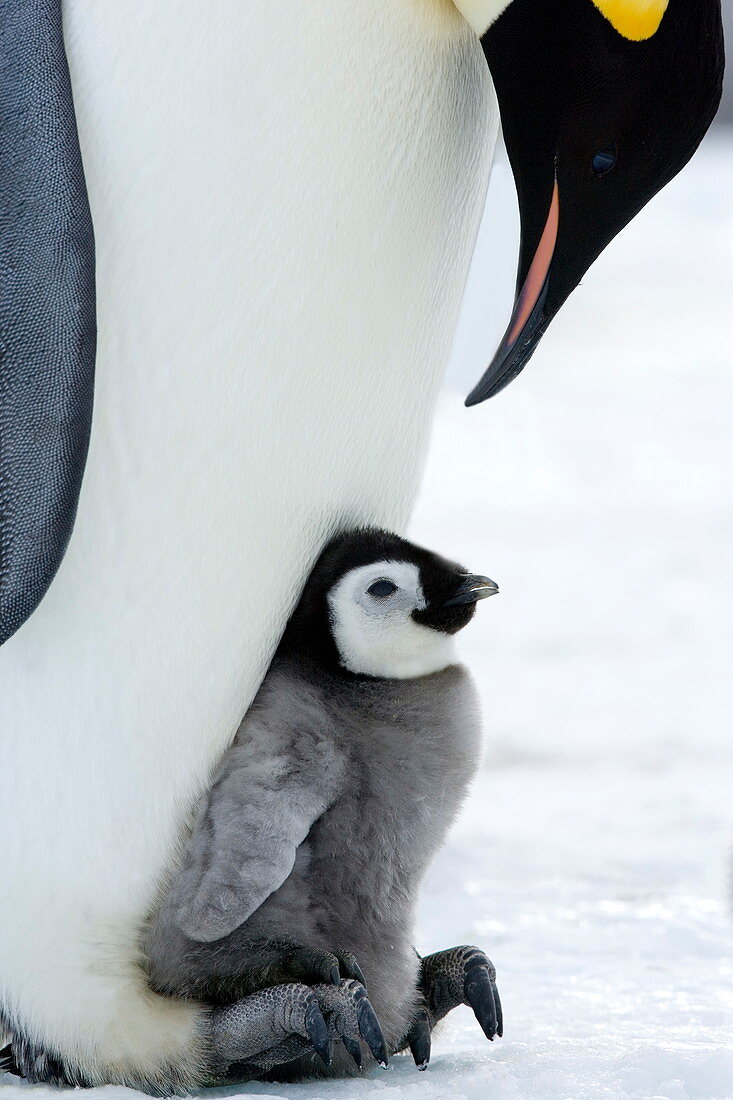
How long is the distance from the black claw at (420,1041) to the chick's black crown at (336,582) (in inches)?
13.8

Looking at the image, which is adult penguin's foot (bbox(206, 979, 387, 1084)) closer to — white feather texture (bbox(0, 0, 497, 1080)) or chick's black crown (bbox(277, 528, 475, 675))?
white feather texture (bbox(0, 0, 497, 1080))

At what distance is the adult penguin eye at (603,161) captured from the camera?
52.6 inches

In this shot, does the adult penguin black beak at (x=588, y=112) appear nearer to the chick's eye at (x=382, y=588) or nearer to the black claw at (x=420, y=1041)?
the chick's eye at (x=382, y=588)

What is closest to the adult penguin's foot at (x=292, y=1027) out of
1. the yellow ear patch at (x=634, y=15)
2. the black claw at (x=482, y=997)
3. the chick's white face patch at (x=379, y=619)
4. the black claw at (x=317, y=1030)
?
the black claw at (x=317, y=1030)

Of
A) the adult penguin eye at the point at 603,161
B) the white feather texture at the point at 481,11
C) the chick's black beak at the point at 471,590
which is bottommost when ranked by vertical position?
the chick's black beak at the point at 471,590

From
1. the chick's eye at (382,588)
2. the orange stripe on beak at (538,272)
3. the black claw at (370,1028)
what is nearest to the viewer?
the black claw at (370,1028)

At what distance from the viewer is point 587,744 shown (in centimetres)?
356

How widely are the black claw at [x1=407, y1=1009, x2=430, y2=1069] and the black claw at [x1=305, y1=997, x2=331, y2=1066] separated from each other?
7.2 inches

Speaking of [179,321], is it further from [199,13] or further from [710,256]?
[710,256]

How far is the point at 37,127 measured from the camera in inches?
50.4

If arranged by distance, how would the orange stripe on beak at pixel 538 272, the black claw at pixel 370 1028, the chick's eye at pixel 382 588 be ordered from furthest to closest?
the chick's eye at pixel 382 588
the orange stripe on beak at pixel 538 272
the black claw at pixel 370 1028

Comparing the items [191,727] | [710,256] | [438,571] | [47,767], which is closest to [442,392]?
[438,571]

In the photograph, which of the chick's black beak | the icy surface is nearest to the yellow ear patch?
the icy surface

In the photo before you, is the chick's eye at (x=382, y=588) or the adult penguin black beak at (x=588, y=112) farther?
the chick's eye at (x=382, y=588)
